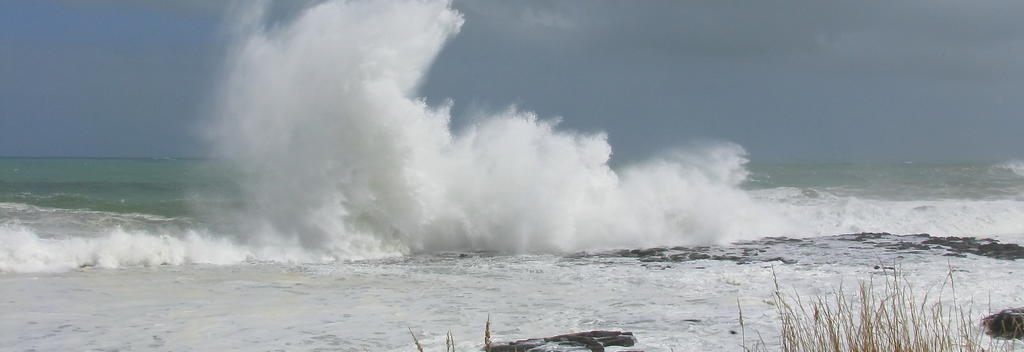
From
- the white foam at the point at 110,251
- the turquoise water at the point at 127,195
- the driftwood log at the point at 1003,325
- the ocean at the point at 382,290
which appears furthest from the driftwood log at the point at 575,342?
the turquoise water at the point at 127,195

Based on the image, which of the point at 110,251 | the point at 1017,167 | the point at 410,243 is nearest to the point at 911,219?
the point at 410,243

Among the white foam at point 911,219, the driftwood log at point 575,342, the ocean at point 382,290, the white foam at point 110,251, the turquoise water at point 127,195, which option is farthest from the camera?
the turquoise water at point 127,195

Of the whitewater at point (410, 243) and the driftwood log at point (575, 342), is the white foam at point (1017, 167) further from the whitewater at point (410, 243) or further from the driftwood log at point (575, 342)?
the driftwood log at point (575, 342)

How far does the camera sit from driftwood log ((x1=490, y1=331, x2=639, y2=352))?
279 inches

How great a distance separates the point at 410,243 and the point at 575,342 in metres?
10.8

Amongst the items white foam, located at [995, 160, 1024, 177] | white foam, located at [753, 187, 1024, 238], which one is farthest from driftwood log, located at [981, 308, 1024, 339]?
white foam, located at [995, 160, 1024, 177]

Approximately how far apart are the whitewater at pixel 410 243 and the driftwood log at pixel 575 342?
210mm

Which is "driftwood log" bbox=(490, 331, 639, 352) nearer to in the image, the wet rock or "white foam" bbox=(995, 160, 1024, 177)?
the wet rock

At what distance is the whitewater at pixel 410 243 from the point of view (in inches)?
351

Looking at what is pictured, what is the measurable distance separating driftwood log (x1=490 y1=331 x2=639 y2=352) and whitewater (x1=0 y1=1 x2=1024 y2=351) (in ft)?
0.69

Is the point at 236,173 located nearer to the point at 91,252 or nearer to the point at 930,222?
the point at 91,252

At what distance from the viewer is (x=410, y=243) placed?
1770 centimetres

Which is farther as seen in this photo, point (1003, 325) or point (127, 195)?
point (127, 195)

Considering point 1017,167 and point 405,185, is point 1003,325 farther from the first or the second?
point 1017,167
